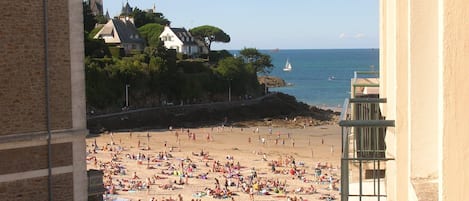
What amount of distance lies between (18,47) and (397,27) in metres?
7.08

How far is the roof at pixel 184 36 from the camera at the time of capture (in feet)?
235

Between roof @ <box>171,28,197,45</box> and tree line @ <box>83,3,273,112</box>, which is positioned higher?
roof @ <box>171,28,197,45</box>

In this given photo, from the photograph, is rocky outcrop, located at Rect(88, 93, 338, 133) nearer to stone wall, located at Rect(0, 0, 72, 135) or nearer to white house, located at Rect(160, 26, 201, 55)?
white house, located at Rect(160, 26, 201, 55)

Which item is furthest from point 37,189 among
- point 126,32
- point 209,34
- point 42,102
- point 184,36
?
point 209,34

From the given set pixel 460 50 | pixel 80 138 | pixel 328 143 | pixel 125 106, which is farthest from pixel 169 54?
pixel 460 50

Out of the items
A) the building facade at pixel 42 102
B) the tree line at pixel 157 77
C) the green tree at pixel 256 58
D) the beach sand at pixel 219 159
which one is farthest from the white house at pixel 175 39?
the building facade at pixel 42 102

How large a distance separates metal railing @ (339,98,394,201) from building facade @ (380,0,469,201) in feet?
0.63

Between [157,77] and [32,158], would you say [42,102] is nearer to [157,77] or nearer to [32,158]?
[32,158]

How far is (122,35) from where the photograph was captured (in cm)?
6203

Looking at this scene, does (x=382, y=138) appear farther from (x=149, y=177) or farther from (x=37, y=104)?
(x=149, y=177)

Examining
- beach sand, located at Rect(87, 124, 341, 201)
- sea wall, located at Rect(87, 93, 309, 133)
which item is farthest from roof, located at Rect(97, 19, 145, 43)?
beach sand, located at Rect(87, 124, 341, 201)

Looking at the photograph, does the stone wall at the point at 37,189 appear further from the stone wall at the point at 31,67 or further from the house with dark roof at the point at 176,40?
the house with dark roof at the point at 176,40

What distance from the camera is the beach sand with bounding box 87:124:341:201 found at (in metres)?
27.1

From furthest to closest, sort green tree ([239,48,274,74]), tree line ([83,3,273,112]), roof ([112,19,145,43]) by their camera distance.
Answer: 1. green tree ([239,48,274,74])
2. roof ([112,19,145,43])
3. tree line ([83,3,273,112])
